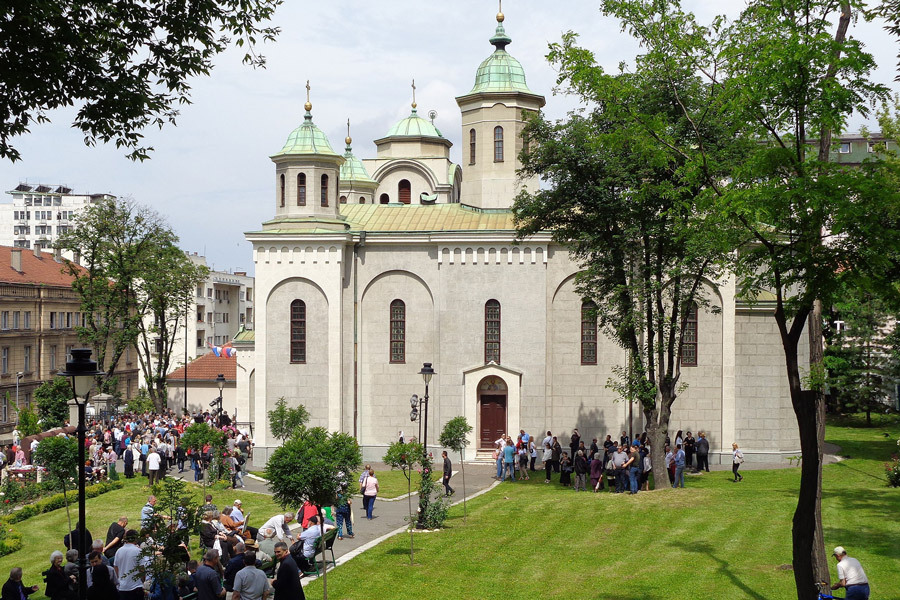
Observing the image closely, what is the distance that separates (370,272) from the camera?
36.1 metres

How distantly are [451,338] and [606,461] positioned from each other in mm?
9166

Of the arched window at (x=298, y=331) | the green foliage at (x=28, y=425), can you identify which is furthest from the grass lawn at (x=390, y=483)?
the green foliage at (x=28, y=425)

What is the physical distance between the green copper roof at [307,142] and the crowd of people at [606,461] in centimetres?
1314

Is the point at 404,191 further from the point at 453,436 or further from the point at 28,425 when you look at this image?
the point at 453,436

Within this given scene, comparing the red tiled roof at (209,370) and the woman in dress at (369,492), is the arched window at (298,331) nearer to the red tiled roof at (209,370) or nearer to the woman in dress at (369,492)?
the woman in dress at (369,492)

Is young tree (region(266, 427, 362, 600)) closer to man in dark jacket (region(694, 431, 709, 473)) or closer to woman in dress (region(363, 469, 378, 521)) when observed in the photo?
woman in dress (region(363, 469, 378, 521))

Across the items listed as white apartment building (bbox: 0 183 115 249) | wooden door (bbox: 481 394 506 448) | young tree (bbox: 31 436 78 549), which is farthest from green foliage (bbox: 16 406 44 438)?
white apartment building (bbox: 0 183 115 249)

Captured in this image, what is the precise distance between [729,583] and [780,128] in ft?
27.3

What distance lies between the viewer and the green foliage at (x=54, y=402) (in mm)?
39628

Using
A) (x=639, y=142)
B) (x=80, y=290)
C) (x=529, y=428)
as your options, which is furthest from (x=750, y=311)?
(x=80, y=290)

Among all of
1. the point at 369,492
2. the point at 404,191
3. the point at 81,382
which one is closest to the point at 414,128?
the point at 404,191

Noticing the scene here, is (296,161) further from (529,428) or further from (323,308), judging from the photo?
(529,428)

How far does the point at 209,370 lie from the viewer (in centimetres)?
5681

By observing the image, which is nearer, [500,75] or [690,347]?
[690,347]
